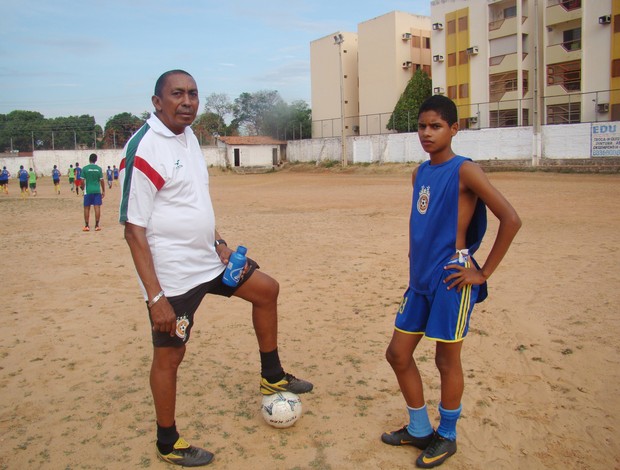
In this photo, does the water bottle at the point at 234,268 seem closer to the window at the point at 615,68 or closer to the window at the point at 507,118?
the window at the point at 615,68

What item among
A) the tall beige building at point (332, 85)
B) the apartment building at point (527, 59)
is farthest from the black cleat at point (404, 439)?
the tall beige building at point (332, 85)

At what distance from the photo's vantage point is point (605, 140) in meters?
31.2

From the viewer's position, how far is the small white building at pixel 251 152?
5994 centimetres

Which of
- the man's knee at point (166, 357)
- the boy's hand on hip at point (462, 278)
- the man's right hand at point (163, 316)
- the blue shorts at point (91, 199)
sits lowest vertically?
the man's knee at point (166, 357)

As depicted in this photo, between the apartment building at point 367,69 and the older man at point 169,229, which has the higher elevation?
the apartment building at point 367,69

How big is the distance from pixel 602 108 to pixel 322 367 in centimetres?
3547

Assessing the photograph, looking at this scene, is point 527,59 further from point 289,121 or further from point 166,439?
point 166,439

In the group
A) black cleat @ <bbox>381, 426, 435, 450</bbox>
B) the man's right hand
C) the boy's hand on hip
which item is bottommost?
black cleat @ <bbox>381, 426, 435, 450</bbox>

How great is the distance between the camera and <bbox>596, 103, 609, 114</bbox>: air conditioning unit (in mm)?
33812

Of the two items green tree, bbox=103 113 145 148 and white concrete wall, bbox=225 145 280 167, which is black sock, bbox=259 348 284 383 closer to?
white concrete wall, bbox=225 145 280 167

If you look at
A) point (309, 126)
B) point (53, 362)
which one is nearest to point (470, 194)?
point (53, 362)

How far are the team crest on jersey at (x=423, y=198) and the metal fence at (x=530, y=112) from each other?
35.2 metres

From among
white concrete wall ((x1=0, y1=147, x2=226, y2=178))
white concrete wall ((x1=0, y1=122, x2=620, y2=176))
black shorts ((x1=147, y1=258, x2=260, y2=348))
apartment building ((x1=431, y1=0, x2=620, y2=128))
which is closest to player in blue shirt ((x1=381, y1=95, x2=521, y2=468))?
black shorts ((x1=147, y1=258, x2=260, y2=348))

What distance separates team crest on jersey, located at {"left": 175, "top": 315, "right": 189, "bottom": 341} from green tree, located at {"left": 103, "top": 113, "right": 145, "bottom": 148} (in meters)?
58.9
